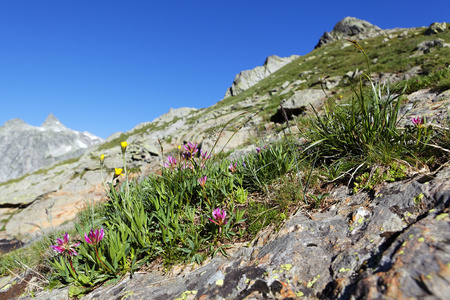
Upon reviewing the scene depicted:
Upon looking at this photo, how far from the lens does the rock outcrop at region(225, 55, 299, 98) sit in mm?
76375

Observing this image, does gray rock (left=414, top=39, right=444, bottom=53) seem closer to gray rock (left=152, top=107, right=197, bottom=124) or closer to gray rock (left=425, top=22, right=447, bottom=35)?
gray rock (left=425, top=22, right=447, bottom=35)

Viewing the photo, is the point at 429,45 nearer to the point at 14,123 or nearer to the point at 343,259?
the point at 343,259

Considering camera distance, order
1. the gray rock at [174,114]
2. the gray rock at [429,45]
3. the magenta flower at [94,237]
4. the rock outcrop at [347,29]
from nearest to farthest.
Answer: the magenta flower at [94,237], the gray rock at [429,45], the gray rock at [174,114], the rock outcrop at [347,29]

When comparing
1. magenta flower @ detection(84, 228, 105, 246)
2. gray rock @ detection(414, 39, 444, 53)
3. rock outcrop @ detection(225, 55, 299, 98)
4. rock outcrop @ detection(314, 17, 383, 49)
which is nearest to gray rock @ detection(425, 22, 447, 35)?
gray rock @ detection(414, 39, 444, 53)

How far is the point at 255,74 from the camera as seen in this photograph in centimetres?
7944

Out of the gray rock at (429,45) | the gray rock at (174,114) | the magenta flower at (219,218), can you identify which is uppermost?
the gray rock at (174,114)

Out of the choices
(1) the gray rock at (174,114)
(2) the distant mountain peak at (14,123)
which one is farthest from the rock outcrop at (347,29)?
(2) the distant mountain peak at (14,123)

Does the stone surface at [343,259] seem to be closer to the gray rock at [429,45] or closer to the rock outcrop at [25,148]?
the gray rock at [429,45]

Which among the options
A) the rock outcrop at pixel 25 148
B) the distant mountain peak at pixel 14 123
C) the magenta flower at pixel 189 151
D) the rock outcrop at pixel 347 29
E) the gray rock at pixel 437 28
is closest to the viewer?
the magenta flower at pixel 189 151

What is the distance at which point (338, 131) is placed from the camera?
9.83ft

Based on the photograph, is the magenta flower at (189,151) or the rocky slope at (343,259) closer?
the rocky slope at (343,259)

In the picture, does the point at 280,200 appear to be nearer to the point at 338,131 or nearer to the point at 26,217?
the point at 338,131

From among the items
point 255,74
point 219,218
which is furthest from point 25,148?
point 219,218

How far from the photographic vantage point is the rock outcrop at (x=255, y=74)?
251 feet
